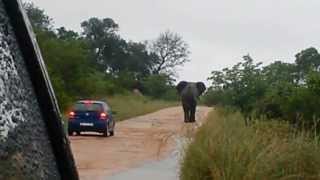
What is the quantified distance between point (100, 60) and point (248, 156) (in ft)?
241

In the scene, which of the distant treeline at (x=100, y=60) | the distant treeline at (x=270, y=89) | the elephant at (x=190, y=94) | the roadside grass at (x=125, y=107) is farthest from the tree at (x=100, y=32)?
the distant treeline at (x=270, y=89)

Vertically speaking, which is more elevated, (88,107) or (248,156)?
(88,107)

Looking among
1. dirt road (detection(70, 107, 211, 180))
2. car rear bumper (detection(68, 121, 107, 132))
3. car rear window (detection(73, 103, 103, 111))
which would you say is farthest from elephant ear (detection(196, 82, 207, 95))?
car rear bumper (detection(68, 121, 107, 132))

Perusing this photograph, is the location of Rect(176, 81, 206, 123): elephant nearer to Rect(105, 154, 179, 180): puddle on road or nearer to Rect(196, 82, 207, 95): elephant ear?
Rect(196, 82, 207, 95): elephant ear

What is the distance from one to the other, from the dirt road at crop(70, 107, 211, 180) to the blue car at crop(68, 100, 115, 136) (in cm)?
37

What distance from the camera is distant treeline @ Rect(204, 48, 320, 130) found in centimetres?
2003

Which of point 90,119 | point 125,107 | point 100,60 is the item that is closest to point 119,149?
point 90,119

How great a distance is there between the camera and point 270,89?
22547mm

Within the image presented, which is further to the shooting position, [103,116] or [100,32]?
[100,32]

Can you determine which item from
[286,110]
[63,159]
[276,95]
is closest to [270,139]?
[286,110]

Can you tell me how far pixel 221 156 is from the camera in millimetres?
11203

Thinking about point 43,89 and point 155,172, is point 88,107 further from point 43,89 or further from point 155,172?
point 43,89

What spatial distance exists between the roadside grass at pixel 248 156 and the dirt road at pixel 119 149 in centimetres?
135

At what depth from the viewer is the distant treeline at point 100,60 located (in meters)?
42.6
